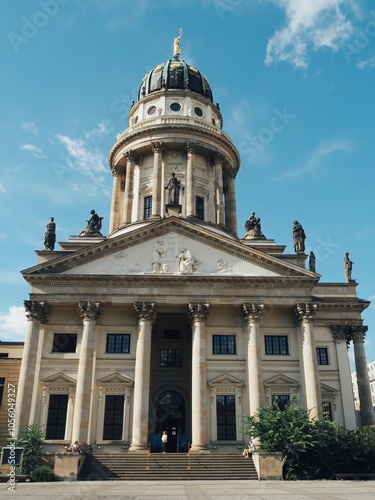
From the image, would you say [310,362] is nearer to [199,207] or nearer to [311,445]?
[311,445]

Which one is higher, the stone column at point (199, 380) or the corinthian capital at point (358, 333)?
the corinthian capital at point (358, 333)

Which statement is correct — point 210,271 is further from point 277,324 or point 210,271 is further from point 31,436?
point 31,436

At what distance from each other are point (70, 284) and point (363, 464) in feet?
76.2

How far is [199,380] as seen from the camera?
33.4 metres

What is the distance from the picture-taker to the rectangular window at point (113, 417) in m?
33.8

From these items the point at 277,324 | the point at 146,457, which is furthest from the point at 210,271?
the point at 146,457

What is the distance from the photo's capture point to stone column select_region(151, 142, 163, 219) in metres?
48.6

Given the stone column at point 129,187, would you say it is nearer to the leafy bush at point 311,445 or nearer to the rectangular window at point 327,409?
the rectangular window at point 327,409

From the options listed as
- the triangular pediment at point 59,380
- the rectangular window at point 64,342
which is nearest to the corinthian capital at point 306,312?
the rectangular window at point 64,342

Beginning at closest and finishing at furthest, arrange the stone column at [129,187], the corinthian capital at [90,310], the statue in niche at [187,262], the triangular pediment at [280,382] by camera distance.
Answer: the corinthian capital at [90,310], the triangular pediment at [280,382], the statue in niche at [187,262], the stone column at [129,187]

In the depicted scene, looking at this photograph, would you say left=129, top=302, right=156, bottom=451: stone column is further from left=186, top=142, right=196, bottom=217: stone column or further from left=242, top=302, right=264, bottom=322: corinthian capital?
left=186, top=142, right=196, bottom=217: stone column

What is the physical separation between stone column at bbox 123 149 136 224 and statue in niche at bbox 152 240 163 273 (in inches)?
520

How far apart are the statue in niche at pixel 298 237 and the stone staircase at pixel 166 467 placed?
60.8ft

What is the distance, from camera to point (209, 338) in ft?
120
